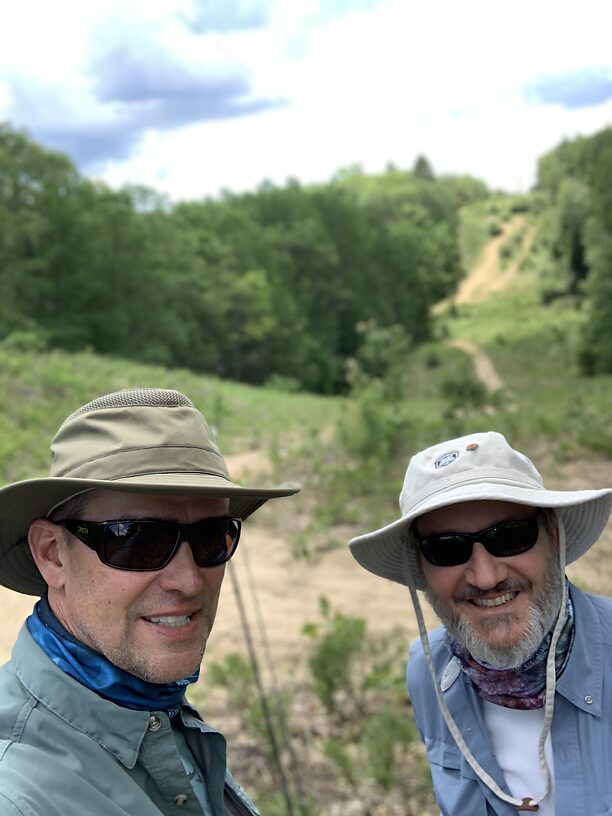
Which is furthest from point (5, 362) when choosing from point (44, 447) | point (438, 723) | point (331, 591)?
point (438, 723)

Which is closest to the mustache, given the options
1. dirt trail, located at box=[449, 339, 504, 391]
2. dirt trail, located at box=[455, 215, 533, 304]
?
dirt trail, located at box=[449, 339, 504, 391]

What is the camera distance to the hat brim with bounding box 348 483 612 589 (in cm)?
189

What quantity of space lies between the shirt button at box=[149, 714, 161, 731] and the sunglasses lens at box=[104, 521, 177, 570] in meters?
0.30

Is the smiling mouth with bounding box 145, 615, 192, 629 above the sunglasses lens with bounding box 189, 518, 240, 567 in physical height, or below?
below

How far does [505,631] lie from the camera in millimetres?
1947

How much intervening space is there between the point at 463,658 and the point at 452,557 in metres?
0.26

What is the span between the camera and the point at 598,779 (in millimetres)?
1784

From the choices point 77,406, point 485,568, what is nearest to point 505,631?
point 485,568

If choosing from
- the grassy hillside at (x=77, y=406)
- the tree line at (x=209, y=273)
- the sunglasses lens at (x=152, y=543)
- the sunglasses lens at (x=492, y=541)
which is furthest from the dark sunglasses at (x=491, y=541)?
the tree line at (x=209, y=273)

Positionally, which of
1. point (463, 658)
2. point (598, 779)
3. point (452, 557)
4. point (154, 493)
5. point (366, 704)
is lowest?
point (366, 704)

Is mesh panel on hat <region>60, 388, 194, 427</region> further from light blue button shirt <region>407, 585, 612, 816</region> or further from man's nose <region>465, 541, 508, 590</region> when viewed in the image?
light blue button shirt <region>407, 585, 612, 816</region>

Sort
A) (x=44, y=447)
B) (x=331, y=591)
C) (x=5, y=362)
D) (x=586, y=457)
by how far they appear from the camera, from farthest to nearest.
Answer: (x=5, y=362), (x=44, y=447), (x=586, y=457), (x=331, y=591)

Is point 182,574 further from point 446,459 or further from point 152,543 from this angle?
point 446,459

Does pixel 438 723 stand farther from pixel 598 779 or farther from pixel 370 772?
pixel 370 772
